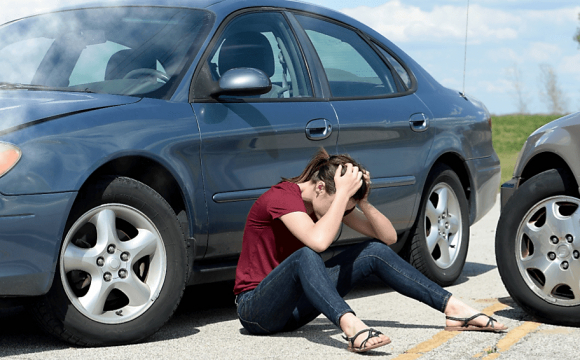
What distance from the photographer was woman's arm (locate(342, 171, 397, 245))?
4.47 metres

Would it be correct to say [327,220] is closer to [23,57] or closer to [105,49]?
[105,49]

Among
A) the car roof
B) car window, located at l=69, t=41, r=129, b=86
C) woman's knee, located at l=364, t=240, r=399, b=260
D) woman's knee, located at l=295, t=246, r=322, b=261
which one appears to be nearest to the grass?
the car roof

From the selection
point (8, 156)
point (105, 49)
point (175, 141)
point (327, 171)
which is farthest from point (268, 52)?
point (8, 156)

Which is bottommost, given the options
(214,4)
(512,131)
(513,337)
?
(512,131)

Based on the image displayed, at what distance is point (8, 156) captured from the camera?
373 centimetres

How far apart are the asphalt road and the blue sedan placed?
0.19m

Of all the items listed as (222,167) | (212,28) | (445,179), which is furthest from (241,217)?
(445,179)

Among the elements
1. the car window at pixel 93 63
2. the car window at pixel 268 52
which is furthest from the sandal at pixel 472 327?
the car window at pixel 93 63

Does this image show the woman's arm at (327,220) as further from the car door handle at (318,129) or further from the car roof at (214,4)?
the car roof at (214,4)

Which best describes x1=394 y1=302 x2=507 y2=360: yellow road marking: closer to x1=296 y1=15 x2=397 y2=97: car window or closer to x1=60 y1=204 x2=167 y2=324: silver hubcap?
x1=60 y1=204 x2=167 y2=324: silver hubcap

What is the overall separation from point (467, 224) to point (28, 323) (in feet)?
10.4

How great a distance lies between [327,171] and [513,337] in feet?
4.00

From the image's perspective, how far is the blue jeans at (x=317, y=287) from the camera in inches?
157

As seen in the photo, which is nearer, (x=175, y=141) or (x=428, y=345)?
(x=428, y=345)
